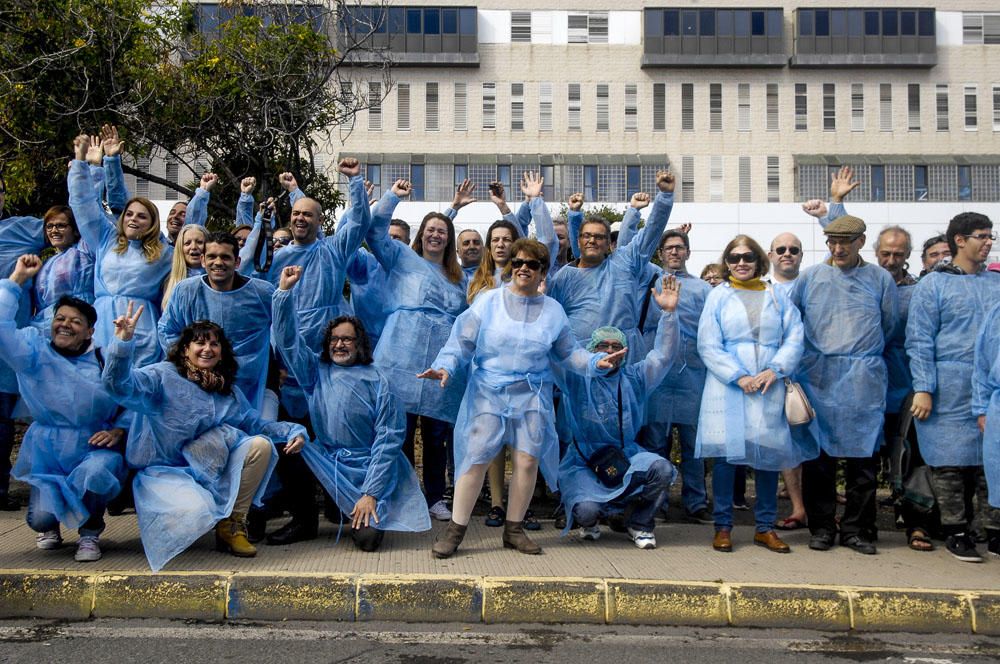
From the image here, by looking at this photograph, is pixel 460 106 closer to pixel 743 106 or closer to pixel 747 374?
pixel 743 106

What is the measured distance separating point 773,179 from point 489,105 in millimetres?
13603

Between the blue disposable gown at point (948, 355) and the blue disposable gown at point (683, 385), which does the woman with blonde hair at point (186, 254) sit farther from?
the blue disposable gown at point (948, 355)

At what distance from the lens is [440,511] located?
6871 millimetres

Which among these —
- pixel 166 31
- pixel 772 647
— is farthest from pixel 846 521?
pixel 166 31

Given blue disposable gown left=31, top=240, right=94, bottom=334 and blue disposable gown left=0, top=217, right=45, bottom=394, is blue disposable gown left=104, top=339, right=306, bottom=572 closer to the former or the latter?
blue disposable gown left=31, top=240, right=94, bottom=334

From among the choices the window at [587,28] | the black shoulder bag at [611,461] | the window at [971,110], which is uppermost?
the window at [587,28]

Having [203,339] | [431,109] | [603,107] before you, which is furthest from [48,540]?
[603,107]

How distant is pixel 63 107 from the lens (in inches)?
380

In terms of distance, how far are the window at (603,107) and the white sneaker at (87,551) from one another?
42.0 m

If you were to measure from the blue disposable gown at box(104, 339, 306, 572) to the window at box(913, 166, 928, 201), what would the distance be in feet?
145

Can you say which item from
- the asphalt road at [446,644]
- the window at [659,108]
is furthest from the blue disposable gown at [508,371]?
the window at [659,108]

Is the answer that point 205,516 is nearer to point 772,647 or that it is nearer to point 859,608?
point 772,647

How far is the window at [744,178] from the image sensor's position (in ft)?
151

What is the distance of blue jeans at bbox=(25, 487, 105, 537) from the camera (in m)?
5.54
